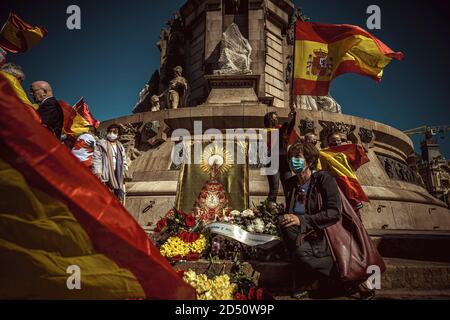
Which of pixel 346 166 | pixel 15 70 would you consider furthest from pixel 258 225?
pixel 15 70

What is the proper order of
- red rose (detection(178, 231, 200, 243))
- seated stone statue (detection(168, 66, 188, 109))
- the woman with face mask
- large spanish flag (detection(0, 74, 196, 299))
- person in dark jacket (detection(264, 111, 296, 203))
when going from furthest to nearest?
seated stone statue (detection(168, 66, 188, 109)), person in dark jacket (detection(264, 111, 296, 203)), red rose (detection(178, 231, 200, 243)), the woman with face mask, large spanish flag (detection(0, 74, 196, 299))

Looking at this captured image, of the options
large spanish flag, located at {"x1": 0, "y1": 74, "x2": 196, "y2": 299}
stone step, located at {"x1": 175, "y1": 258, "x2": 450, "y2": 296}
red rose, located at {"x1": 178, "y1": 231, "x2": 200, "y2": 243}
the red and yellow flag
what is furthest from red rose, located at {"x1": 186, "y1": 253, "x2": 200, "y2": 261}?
the red and yellow flag

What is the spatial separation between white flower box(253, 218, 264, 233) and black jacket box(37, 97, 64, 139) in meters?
3.49

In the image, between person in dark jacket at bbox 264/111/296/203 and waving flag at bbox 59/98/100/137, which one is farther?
waving flag at bbox 59/98/100/137

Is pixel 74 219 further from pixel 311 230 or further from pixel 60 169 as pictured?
pixel 311 230

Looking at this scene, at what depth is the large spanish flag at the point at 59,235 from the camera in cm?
242

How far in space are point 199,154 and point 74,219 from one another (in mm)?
5577

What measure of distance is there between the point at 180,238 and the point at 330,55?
5.24 m

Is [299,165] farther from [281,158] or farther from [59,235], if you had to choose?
[59,235]

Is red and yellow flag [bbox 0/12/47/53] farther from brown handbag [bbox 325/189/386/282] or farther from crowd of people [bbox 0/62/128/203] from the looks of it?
brown handbag [bbox 325/189/386/282]

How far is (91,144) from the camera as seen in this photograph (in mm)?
7094

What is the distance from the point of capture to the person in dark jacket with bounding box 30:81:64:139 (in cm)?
438

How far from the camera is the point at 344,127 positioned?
10.5 metres

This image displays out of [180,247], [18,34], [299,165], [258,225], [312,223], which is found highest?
[18,34]
